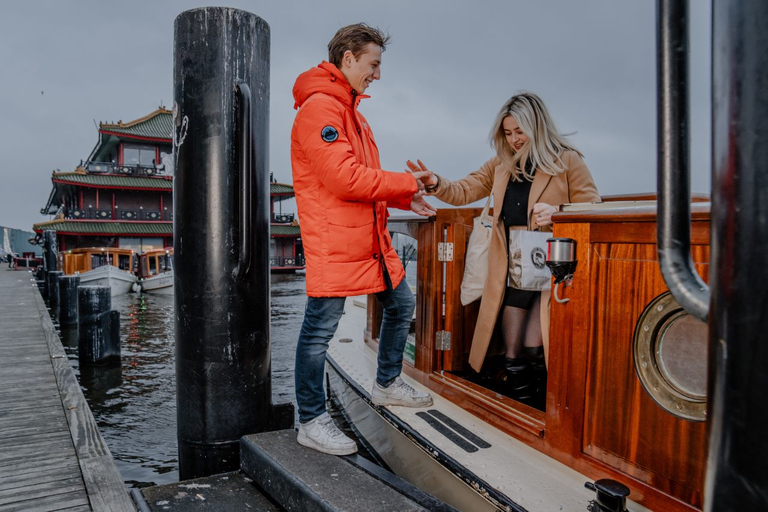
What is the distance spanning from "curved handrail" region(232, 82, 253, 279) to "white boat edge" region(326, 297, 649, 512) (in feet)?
3.76

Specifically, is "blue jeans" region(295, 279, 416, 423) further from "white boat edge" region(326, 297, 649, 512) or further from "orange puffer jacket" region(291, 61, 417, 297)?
"white boat edge" region(326, 297, 649, 512)

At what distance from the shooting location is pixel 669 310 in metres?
1.63

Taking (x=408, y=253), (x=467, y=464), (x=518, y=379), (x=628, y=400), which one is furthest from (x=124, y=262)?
(x=628, y=400)

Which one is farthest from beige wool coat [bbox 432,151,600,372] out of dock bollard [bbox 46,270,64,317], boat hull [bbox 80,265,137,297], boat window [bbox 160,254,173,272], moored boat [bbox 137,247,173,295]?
boat window [bbox 160,254,173,272]

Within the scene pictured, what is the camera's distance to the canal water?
175 inches

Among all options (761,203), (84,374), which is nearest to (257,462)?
(761,203)

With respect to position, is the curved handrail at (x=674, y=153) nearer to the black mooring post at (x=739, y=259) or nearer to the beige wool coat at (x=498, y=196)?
the black mooring post at (x=739, y=259)

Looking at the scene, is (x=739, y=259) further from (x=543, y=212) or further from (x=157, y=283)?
(x=157, y=283)

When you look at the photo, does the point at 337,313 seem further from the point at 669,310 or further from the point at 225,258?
the point at 669,310

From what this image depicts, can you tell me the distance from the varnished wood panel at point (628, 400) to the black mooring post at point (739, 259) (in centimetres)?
122

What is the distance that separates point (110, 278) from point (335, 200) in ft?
61.2

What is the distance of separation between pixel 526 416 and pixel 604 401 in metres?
0.51

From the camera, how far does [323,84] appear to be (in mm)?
2176

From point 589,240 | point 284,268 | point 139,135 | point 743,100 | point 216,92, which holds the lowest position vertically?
point 284,268
